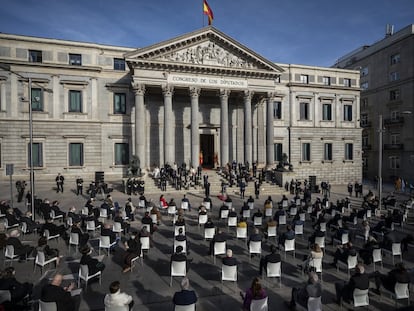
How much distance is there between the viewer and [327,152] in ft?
130

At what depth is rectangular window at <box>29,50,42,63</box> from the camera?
28584 mm

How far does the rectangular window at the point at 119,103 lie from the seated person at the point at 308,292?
29313 millimetres

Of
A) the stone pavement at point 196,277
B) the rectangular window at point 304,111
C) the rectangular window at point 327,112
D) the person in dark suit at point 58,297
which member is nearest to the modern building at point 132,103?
the rectangular window at point 304,111

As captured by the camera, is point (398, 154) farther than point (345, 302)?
Yes

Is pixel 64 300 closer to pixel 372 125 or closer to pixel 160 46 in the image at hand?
pixel 160 46

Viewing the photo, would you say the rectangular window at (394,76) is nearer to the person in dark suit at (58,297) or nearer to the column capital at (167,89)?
the column capital at (167,89)

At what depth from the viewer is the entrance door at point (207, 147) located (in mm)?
35438

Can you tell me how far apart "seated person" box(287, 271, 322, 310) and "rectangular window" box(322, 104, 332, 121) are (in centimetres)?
3747

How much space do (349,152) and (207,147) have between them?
75.4 ft

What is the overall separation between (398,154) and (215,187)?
3344cm

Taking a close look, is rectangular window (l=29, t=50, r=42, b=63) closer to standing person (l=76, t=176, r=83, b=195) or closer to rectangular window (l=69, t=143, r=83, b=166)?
rectangular window (l=69, t=143, r=83, b=166)

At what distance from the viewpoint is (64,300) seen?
5680mm

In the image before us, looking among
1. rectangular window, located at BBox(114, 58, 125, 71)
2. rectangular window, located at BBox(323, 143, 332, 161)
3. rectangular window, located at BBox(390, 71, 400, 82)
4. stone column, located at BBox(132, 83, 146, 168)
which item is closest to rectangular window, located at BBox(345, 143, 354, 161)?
rectangular window, located at BBox(323, 143, 332, 161)

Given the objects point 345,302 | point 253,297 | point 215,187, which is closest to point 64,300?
point 253,297
